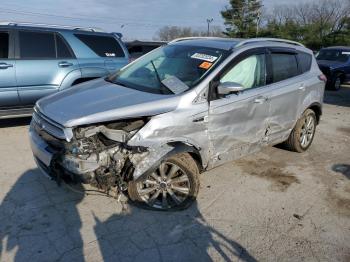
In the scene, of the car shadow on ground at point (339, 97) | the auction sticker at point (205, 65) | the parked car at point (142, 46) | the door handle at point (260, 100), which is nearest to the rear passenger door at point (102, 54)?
the auction sticker at point (205, 65)

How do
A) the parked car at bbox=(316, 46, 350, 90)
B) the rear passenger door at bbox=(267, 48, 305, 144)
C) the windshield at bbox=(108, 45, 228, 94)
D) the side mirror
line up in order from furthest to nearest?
the parked car at bbox=(316, 46, 350, 90), the rear passenger door at bbox=(267, 48, 305, 144), the windshield at bbox=(108, 45, 228, 94), the side mirror

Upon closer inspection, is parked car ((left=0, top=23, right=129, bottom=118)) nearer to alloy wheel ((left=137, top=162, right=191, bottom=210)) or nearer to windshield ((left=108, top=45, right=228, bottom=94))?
windshield ((left=108, top=45, right=228, bottom=94))

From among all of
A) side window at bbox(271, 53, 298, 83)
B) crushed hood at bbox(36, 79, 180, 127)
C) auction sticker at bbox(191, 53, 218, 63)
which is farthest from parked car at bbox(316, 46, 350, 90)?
crushed hood at bbox(36, 79, 180, 127)

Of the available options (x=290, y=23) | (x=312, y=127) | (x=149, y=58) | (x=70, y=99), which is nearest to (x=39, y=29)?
(x=149, y=58)

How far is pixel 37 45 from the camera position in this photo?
6637mm

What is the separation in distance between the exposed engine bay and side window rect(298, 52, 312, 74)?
3100 millimetres

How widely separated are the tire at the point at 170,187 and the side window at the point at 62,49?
13.0 feet

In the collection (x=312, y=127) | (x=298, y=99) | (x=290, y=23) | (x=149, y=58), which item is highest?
(x=290, y=23)

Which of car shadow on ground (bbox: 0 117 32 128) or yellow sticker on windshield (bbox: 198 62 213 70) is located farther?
car shadow on ground (bbox: 0 117 32 128)

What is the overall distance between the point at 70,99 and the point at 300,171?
131 inches

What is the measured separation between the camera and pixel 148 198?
3906 millimetres

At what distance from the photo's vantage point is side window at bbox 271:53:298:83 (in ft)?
16.3

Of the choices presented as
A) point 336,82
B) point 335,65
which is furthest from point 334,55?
point 336,82

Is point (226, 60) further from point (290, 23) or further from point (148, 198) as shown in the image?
point (290, 23)
